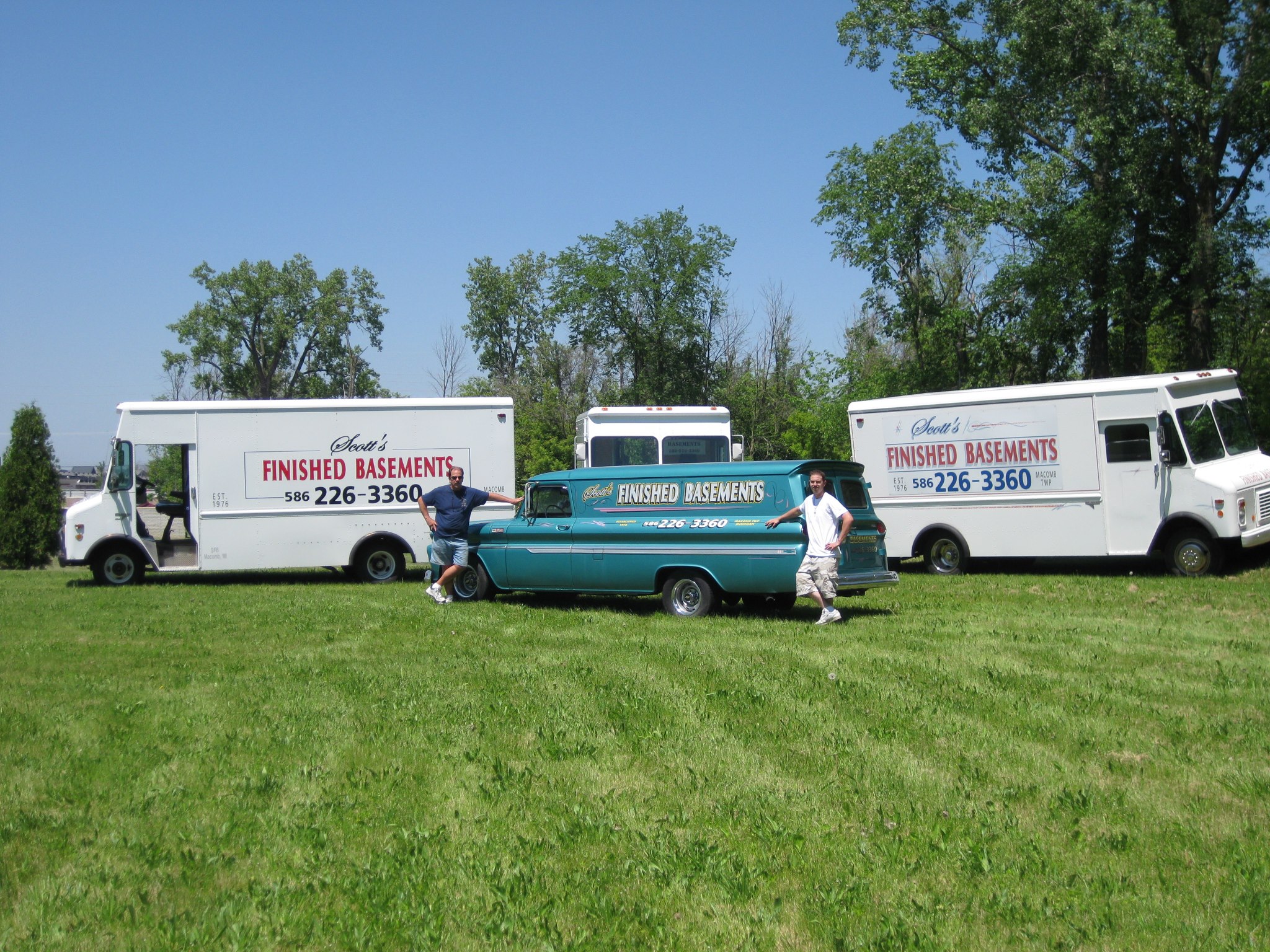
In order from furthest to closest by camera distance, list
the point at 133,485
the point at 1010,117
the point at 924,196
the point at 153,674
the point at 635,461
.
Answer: the point at 924,196, the point at 1010,117, the point at 635,461, the point at 133,485, the point at 153,674

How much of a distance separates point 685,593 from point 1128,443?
7.78 m

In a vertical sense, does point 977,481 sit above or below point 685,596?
above

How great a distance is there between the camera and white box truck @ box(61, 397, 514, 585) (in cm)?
1858

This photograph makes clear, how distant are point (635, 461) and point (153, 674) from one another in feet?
37.9

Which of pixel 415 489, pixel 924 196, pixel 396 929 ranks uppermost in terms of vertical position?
pixel 924 196

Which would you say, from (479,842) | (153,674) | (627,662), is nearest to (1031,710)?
(627,662)

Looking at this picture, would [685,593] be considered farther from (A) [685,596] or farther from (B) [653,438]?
(B) [653,438]

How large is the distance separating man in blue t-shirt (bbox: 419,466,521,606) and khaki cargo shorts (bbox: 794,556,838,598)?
15.6ft

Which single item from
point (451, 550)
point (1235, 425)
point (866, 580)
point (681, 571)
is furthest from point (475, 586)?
point (1235, 425)

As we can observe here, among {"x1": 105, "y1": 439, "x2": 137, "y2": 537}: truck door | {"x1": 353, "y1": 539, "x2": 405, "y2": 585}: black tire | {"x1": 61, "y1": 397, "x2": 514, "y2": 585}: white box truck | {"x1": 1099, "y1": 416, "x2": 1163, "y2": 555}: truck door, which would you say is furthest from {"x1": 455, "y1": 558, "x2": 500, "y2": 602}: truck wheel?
{"x1": 1099, "y1": 416, "x2": 1163, "y2": 555}: truck door

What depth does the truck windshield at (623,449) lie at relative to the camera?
20047 mm

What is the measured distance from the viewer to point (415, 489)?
18844 millimetres

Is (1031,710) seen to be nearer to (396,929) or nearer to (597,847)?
(597,847)

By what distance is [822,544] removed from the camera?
1178 cm
